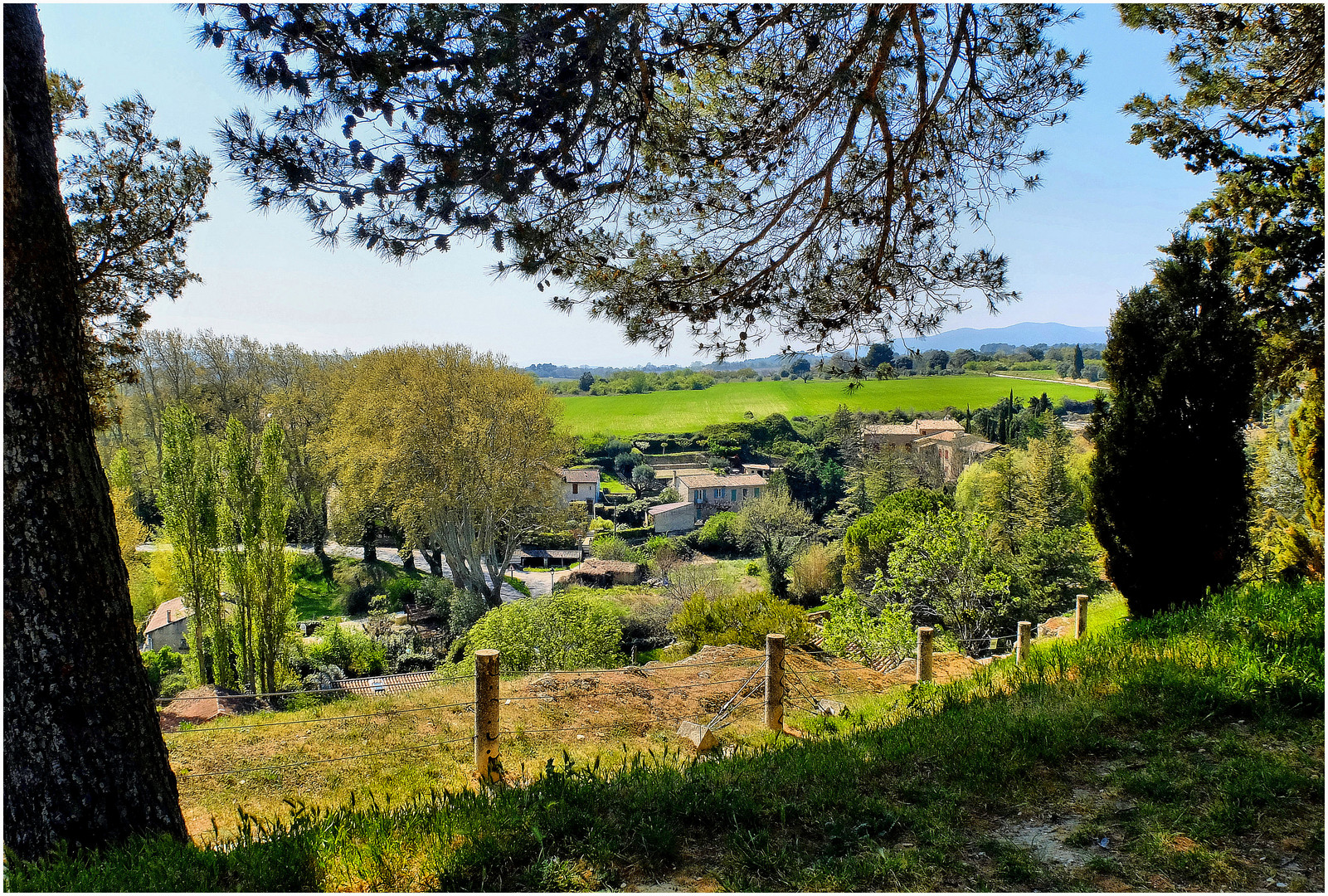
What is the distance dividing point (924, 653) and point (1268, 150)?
6.60 m

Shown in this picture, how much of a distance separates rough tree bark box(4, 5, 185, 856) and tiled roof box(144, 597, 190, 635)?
2384cm

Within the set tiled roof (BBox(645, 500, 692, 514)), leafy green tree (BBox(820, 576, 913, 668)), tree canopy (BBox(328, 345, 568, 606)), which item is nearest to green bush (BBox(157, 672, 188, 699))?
tree canopy (BBox(328, 345, 568, 606))

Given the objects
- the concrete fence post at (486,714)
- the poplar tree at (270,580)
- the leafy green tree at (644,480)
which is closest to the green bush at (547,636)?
the poplar tree at (270,580)

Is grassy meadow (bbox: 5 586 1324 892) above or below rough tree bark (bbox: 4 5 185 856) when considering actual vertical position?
below

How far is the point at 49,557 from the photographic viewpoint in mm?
2979

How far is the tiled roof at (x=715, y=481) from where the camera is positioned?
56.1 metres

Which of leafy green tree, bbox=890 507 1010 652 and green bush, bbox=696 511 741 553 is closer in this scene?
leafy green tree, bbox=890 507 1010 652

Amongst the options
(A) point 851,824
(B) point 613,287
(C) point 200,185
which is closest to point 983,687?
(A) point 851,824

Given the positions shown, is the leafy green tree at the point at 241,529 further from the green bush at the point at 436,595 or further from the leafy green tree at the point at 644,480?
the leafy green tree at the point at 644,480

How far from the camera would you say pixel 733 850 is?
9.45 feet

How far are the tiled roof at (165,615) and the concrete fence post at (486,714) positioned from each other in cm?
2291

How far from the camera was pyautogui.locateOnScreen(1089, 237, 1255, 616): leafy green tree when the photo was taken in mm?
7555

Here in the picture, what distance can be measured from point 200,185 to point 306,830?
23.6 ft

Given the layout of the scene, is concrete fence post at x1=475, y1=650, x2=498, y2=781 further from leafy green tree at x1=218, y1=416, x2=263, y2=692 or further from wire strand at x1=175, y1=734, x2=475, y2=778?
leafy green tree at x1=218, y1=416, x2=263, y2=692
